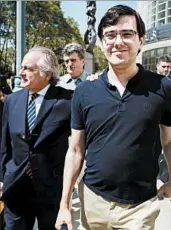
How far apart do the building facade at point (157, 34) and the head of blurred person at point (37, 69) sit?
27.2 metres

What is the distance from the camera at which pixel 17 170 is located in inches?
99.2

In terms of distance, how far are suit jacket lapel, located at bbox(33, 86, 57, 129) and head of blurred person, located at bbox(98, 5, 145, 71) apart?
0.76m

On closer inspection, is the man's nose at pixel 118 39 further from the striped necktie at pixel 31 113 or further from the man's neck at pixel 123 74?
the striped necktie at pixel 31 113

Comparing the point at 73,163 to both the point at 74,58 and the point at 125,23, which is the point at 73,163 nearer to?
the point at 125,23

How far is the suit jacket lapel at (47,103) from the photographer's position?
251 cm

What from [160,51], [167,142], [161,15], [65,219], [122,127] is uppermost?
[161,15]

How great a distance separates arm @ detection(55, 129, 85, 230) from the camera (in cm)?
197

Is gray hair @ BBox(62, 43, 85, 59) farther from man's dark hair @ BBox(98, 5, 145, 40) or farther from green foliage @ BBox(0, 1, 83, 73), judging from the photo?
green foliage @ BBox(0, 1, 83, 73)

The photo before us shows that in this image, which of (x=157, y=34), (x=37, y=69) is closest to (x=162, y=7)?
(x=157, y=34)

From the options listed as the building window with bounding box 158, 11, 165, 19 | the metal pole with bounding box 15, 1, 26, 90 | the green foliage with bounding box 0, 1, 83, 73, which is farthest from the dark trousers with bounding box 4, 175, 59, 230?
the building window with bounding box 158, 11, 165, 19

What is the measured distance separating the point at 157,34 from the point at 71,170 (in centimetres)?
3312

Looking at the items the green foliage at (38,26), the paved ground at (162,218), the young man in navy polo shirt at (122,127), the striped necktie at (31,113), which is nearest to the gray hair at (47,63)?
the striped necktie at (31,113)

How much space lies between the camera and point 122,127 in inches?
70.8

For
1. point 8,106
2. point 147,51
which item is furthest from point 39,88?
point 147,51
